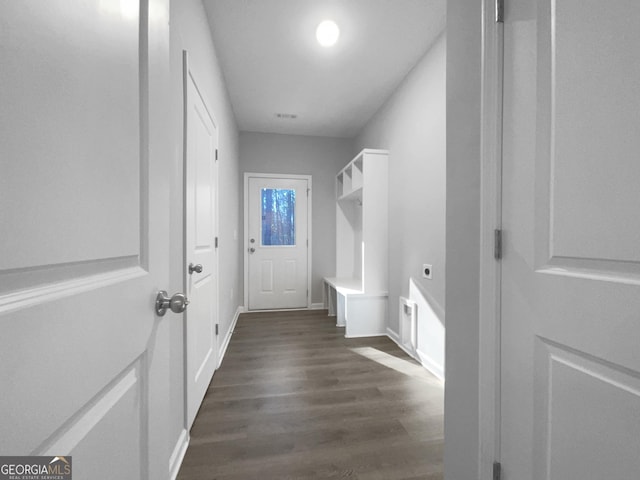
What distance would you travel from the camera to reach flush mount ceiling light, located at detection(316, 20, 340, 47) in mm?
2115

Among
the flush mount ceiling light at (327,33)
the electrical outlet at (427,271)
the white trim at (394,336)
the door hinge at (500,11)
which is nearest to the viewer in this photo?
the door hinge at (500,11)

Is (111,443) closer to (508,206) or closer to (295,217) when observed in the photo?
(508,206)

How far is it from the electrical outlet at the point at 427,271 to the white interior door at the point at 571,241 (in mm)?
1503

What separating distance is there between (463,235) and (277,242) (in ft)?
11.5

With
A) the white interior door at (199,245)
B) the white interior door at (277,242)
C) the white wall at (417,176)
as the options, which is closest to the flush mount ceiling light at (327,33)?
the white wall at (417,176)

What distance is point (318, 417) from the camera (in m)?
1.71

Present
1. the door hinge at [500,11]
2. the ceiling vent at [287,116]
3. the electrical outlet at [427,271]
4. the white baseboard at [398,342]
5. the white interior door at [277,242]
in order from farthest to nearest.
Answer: the white interior door at [277,242] < the ceiling vent at [287,116] < the white baseboard at [398,342] < the electrical outlet at [427,271] < the door hinge at [500,11]

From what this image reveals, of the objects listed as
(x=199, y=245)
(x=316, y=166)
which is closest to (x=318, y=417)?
(x=199, y=245)

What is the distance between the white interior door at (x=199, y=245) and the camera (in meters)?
1.52

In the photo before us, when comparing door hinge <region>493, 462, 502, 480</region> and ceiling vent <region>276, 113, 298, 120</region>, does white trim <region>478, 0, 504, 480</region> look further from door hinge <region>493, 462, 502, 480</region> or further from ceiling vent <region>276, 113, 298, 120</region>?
ceiling vent <region>276, 113, 298, 120</region>

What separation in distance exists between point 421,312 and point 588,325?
1916 millimetres

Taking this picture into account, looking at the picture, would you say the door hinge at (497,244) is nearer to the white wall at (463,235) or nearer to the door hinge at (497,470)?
the white wall at (463,235)

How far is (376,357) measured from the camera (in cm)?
262

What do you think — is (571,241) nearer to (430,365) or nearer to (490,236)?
(490,236)
